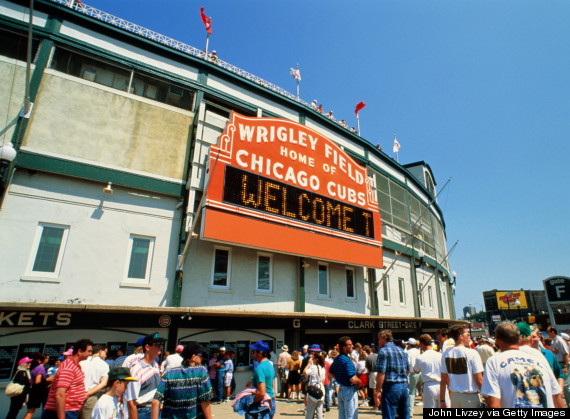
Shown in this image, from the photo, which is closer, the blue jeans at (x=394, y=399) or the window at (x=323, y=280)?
the blue jeans at (x=394, y=399)

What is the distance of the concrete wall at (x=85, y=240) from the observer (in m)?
9.60

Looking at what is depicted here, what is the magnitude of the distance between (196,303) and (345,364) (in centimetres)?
755

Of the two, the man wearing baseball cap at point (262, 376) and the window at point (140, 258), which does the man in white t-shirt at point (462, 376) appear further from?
the window at point (140, 258)

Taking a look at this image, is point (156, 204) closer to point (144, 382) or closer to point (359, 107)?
point (144, 382)

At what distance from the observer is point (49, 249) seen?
10141 millimetres

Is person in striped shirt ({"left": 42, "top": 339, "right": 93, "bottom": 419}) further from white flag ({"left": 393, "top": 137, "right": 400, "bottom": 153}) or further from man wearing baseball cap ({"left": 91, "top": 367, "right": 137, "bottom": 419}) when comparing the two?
white flag ({"left": 393, "top": 137, "right": 400, "bottom": 153})

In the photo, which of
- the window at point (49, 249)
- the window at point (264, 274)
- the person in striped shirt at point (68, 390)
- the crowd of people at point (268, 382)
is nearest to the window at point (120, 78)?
the window at point (49, 249)

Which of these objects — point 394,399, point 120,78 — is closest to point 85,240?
point 120,78

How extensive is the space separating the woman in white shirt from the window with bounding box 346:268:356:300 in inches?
323

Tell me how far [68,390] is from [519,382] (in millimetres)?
5779

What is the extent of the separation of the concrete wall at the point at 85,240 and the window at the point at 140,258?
17cm

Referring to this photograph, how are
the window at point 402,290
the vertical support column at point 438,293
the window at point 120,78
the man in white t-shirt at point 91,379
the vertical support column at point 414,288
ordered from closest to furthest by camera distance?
the man in white t-shirt at point 91,379 < the window at point 120,78 < the window at point 402,290 < the vertical support column at point 414,288 < the vertical support column at point 438,293

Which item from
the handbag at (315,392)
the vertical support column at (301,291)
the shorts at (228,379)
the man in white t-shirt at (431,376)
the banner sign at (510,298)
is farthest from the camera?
the banner sign at (510,298)

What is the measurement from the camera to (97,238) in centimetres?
1085
